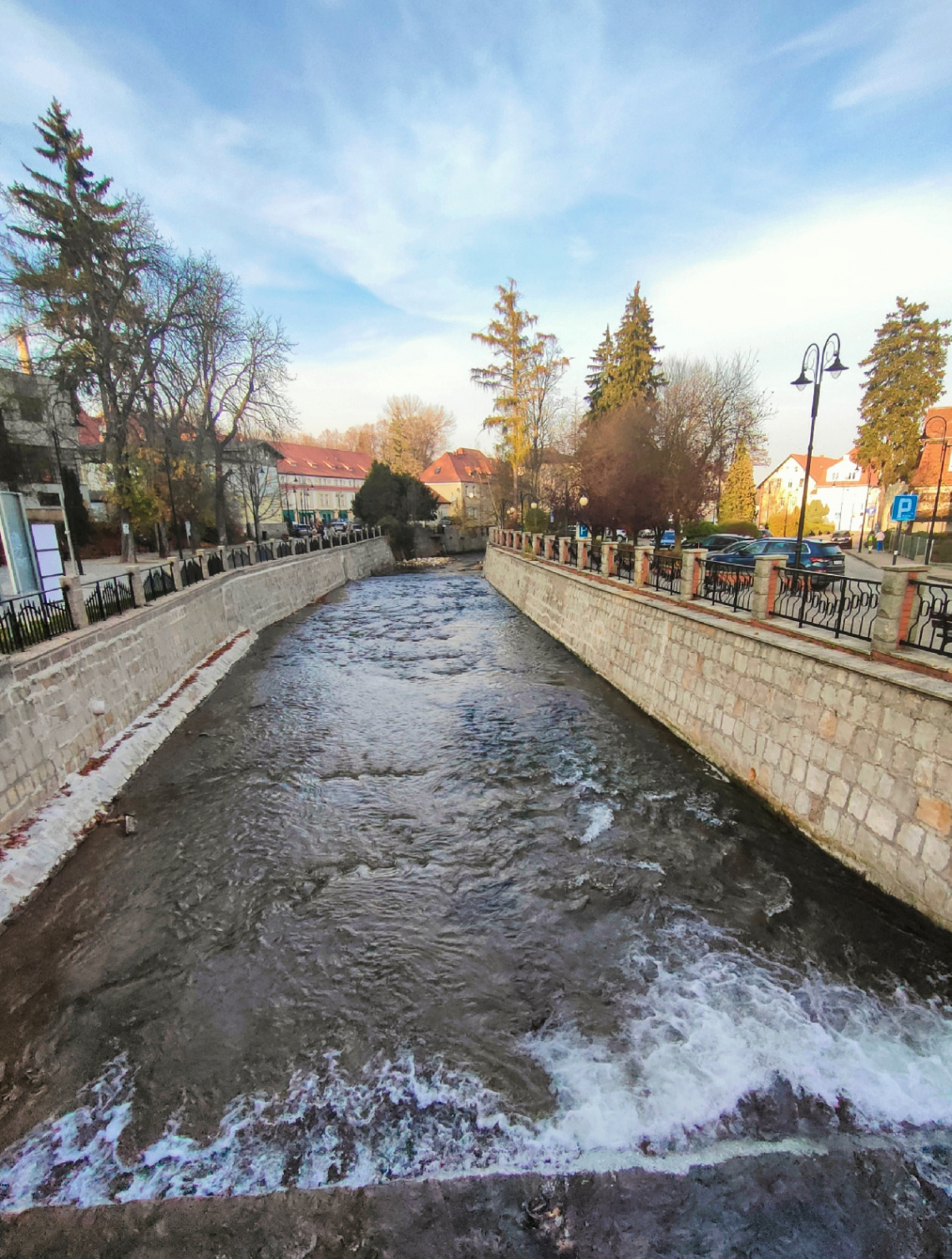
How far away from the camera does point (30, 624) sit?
27.3 feet

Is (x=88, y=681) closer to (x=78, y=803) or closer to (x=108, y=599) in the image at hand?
(x=78, y=803)

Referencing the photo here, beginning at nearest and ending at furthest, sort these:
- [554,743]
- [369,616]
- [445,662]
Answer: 1. [554,743]
2. [445,662]
3. [369,616]

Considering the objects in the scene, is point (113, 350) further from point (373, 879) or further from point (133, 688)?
point (373, 879)

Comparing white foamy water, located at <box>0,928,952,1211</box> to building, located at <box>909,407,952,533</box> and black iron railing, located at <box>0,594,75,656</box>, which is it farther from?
building, located at <box>909,407,952,533</box>

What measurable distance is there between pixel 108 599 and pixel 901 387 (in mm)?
42531

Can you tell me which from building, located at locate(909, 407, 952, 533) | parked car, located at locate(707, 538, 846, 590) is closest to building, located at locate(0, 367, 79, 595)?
parked car, located at locate(707, 538, 846, 590)

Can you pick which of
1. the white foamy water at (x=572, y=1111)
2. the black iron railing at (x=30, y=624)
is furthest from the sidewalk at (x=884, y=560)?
the black iron railing at (x=30, y=624)

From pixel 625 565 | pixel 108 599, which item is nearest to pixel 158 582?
pixel 108 599

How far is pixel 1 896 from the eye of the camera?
19.8ft

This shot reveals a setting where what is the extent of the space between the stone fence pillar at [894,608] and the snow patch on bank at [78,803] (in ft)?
32.4

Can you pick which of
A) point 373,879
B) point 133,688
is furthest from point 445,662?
point 373,879

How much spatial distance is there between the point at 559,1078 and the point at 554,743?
6.34m

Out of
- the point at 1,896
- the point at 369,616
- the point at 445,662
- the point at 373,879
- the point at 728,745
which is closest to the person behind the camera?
the point at 1,896

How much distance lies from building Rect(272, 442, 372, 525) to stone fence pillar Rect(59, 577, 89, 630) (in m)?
53.5
